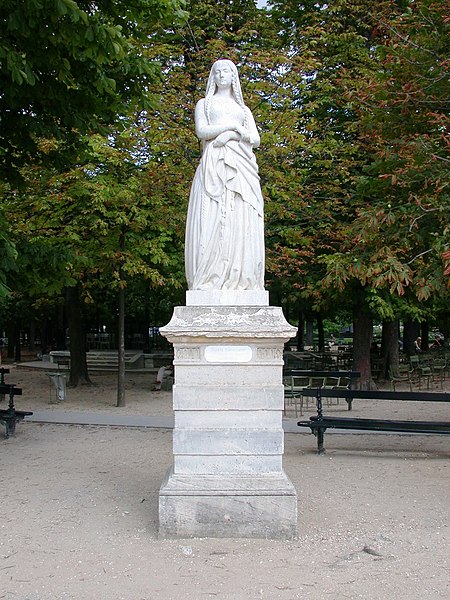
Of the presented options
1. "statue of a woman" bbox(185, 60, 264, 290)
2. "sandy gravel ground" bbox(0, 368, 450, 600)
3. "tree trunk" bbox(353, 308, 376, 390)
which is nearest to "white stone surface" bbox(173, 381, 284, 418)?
"statue of a woman" bbox(185, 60, 264, 290)

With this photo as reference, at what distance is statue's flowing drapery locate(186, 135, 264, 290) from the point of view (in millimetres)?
6094

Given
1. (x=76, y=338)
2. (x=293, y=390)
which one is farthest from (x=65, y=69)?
(x=76, y=338)

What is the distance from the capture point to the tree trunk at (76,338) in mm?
19734

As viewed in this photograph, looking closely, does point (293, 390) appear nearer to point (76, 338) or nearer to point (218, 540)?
point (76, 338)

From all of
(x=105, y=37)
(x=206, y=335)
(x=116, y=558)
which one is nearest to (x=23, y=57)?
(x=105, y=37)

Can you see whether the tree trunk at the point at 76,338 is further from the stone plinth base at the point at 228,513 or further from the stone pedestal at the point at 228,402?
the stone plinth base at the point at 228,513

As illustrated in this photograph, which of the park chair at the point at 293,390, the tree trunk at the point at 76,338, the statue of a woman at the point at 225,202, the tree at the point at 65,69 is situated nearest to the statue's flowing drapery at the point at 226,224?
the statue of a woman at the point at 225,202

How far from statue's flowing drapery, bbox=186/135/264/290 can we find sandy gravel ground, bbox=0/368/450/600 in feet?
7.89

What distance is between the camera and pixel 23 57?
8133 mm

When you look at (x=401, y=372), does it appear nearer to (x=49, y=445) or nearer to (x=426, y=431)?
(x=426, y=431)

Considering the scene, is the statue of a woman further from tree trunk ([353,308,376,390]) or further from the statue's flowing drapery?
tree trunk ([353,308,376,390])

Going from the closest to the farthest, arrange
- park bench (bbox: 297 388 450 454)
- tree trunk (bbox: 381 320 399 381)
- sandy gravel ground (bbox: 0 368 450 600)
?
sandy gravel ground (bbox: 0 368 450 600)
park bench (bbox: 297 388 450 454)
tree trunk (bbox: 381 320 399 381)

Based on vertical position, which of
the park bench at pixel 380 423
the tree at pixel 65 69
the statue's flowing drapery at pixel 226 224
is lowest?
the park bench at pixel 380 423

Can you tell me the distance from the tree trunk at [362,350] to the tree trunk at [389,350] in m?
2.53
